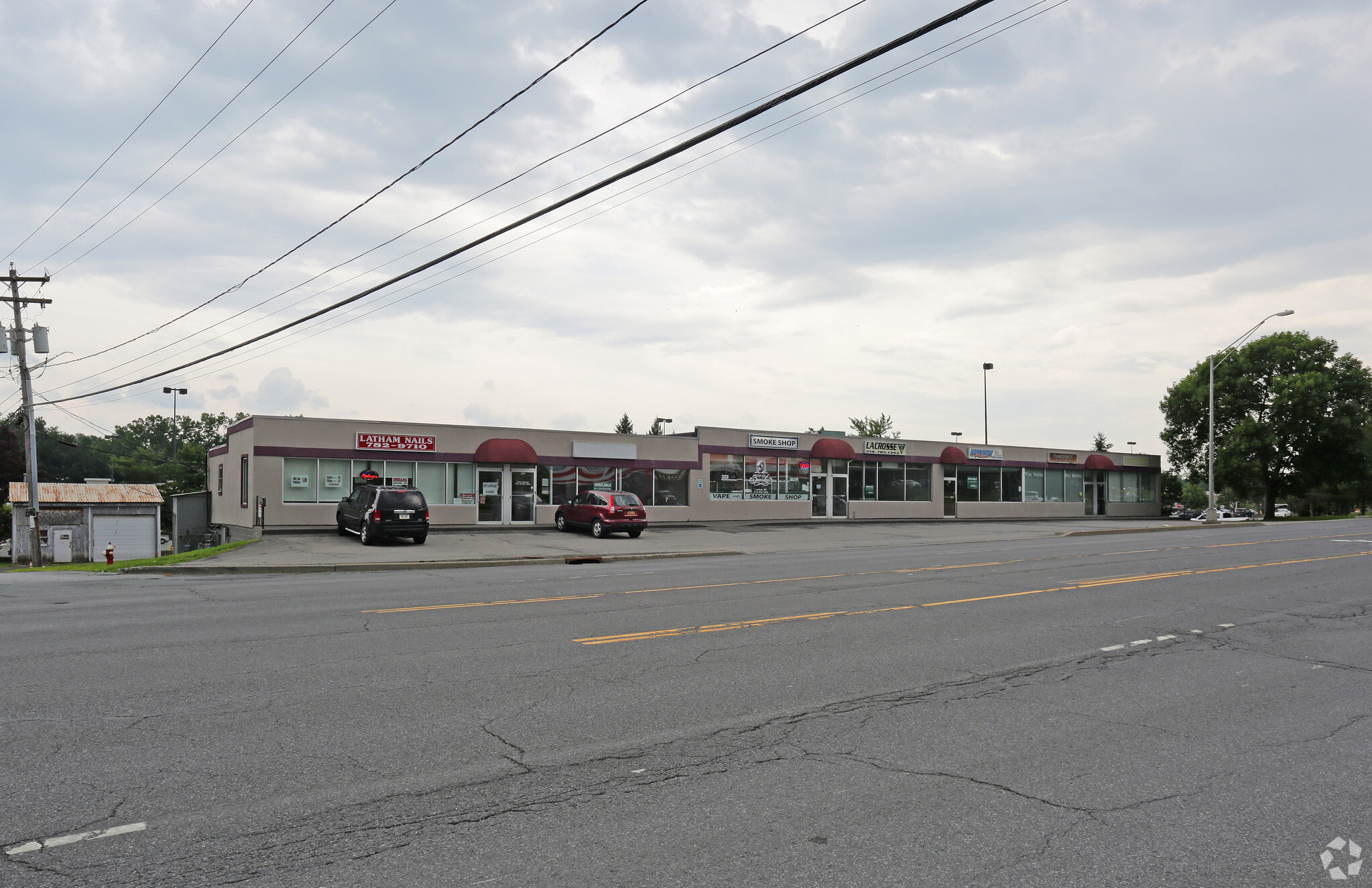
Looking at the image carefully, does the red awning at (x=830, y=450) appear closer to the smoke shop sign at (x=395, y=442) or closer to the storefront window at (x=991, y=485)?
the storefront window at (x=991, y=485)

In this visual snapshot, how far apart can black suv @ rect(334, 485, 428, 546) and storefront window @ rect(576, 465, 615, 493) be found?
35.3 ft

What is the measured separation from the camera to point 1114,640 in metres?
9.48

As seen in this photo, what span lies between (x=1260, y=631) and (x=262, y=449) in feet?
98.2

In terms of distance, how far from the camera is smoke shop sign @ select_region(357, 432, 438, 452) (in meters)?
→ 31.5

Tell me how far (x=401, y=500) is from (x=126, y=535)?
101 ft

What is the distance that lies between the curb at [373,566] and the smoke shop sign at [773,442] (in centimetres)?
1913

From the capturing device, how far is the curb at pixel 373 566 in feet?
60.1

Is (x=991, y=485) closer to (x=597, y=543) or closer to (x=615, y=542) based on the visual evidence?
(x=615, y=542)

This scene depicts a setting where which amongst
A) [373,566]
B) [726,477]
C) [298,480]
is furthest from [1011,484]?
[373,566]

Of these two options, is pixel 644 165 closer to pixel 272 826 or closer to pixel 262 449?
pixel 272 826

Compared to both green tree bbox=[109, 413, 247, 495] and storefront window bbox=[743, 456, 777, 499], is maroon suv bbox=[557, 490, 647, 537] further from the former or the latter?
green tree bbox=[109, 413, 247, 495]

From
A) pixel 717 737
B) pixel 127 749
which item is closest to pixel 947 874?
pixel 717 737

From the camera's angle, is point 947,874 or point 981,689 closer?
point 947,874

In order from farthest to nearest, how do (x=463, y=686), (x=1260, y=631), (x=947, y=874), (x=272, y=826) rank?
1. (x=1260, y=631)
2. (x=463, y=686)
3. (x=272, y=826)
4. (x=947, y=874)
